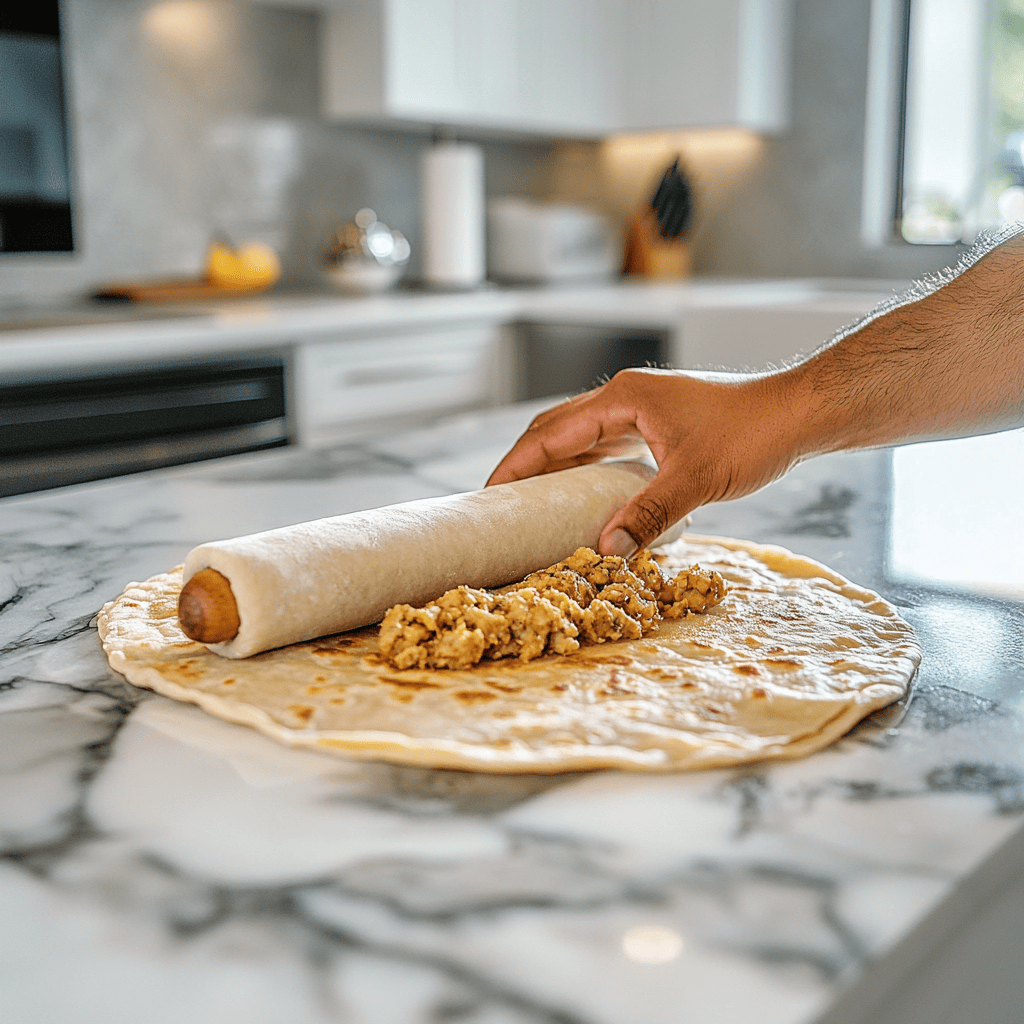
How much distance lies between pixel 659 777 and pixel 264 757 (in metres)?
0.21

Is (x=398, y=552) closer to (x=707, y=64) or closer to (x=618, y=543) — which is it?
(x=618, y=543)

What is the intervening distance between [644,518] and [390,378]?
6.28 ft

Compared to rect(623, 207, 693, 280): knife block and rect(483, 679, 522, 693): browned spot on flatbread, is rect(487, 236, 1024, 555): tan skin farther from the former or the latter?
rect(623, 207, 693, 280): knife block

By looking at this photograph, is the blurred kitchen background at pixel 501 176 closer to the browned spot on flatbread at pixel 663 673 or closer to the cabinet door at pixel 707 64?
the cabinet door at pixel 707 64

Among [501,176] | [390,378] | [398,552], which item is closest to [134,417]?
[390,378]

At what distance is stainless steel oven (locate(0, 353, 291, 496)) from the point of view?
6.63ft

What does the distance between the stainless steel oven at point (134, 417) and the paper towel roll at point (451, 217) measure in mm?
1090

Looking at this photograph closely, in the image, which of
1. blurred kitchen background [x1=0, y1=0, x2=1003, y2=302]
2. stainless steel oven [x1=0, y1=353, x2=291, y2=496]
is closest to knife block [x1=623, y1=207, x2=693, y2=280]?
blurred kitchen background [x1=0, y1=0, x2=1003, y2=302]

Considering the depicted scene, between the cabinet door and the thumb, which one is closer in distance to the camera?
the thumb

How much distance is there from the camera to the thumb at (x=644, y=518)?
845 mm

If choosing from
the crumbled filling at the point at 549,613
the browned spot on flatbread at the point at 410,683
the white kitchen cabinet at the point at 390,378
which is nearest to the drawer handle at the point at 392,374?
the white kitchen cabinet at the point at 390,378

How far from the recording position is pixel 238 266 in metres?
2.98

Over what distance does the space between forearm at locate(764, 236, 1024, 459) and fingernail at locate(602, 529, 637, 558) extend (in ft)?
0.57

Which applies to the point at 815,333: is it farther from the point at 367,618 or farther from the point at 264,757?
the point at 264,757
